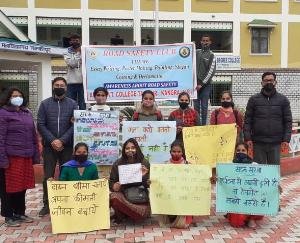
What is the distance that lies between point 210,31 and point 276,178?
22.5 m

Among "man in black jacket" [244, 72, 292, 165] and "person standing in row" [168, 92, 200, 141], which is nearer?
"man in black jacket" [244, 72, 292, 165]

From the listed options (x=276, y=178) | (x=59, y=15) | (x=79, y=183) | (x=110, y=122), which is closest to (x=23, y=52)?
(x=110, y=122)

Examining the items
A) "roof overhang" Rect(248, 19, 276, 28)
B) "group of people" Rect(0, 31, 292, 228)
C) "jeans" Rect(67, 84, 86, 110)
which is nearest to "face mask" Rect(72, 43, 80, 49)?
"jeans" Rect(67, 84, 86, 110)

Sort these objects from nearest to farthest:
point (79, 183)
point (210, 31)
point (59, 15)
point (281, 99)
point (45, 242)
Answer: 1. point (45, 242)
2. point (79, 183)
3. point (281, 99)
4. point (59, 15)
5. point (210, 31)

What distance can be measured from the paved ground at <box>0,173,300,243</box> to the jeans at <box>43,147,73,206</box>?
570mm

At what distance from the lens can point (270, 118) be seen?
263 inches

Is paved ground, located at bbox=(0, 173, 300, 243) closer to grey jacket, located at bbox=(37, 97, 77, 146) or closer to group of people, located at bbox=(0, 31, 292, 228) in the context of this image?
group of people, located at bbox=(0, 31, 292, 228)

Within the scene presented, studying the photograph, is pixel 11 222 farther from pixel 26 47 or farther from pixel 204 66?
pixel 26 47

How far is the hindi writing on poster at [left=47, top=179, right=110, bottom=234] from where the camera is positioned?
19.2ft

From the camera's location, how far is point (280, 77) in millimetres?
26422

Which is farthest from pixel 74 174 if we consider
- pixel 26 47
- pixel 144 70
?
pixel 26 47

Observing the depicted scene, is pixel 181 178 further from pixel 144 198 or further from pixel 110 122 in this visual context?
pixel 110 122

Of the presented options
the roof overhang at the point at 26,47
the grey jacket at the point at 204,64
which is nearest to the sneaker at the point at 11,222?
the grey jacket at the point at 204,64

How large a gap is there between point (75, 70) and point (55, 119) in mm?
1990
